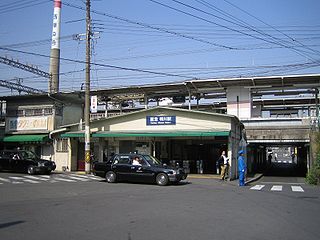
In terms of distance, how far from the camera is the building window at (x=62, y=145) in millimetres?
30603

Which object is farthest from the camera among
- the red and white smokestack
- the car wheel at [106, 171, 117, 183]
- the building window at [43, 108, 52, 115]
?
the red and white smokestack

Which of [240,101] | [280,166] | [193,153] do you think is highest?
[240,101]

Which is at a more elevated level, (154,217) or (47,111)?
(47,111)

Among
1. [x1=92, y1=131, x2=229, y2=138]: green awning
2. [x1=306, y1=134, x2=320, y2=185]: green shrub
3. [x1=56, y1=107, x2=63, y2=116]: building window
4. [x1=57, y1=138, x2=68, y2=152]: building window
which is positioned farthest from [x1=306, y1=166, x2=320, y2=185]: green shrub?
[x1=56, y1=107, x2=63, y2=116]: building window

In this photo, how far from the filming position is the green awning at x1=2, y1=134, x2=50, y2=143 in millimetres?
31109

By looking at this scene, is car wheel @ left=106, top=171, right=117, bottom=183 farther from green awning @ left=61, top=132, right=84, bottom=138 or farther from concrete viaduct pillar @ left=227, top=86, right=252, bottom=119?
concrete viaduct pillar @ left=227, top=86, right=252, bottom=119

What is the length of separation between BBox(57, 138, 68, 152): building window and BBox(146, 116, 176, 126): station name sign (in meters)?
7.64

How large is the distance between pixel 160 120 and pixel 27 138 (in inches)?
492

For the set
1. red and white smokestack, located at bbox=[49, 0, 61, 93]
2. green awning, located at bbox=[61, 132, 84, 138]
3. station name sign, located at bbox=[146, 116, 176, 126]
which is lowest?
green awning, located at bbox=[61, 132, 84, 138]

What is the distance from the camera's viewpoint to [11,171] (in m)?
27.0

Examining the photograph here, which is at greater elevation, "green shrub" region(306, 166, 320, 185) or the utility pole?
the utility pole

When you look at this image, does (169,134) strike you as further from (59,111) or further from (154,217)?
(154,217)

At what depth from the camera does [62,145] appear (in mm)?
30812

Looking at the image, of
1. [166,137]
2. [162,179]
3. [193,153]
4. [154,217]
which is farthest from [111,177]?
[193,153]
